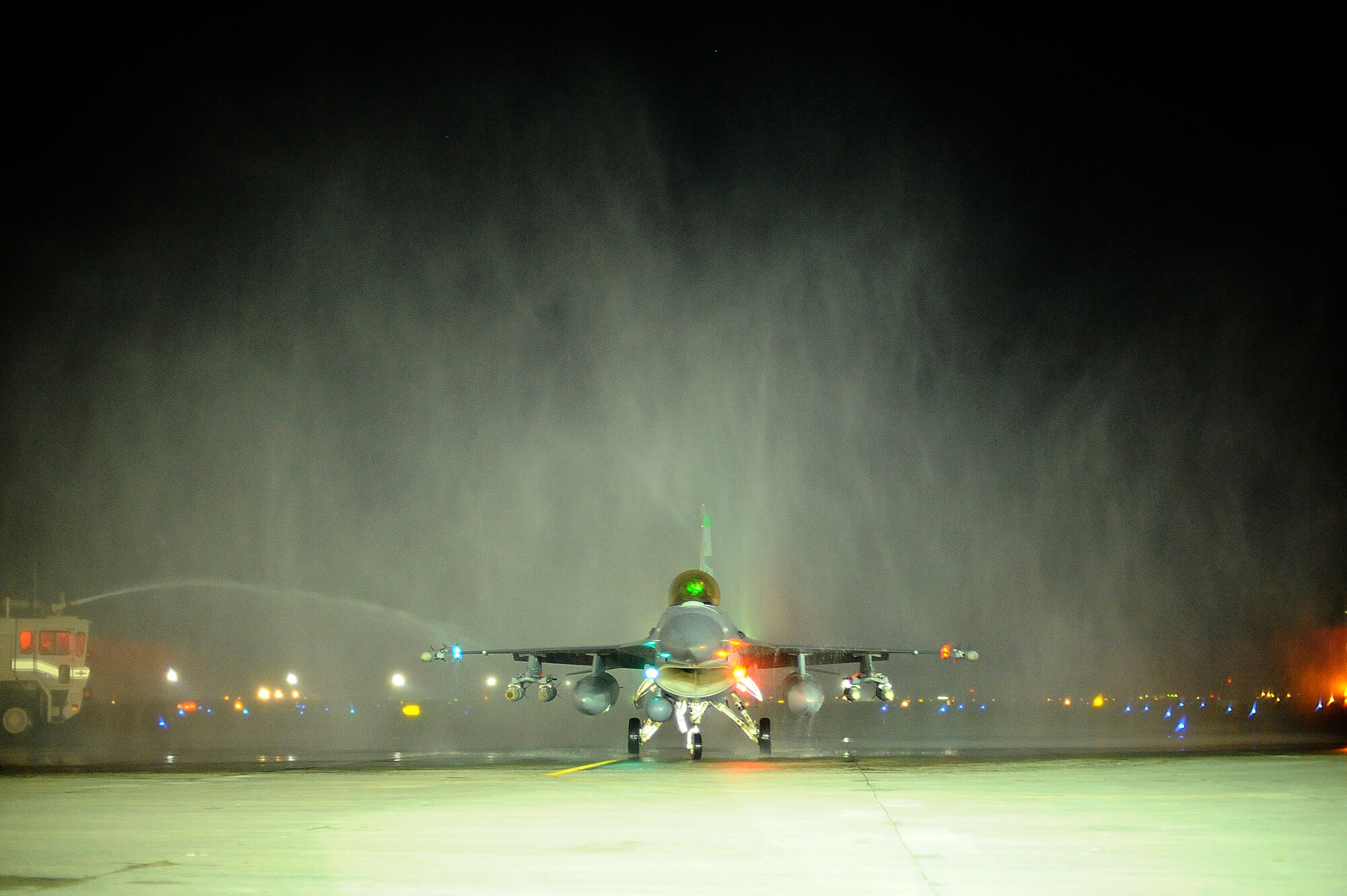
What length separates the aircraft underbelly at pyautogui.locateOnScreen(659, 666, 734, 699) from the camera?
3002cm

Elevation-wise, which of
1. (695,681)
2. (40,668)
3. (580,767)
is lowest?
(580,767)

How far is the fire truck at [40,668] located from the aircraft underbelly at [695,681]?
2446 cm

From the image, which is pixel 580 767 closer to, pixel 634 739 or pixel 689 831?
pixel 634 739

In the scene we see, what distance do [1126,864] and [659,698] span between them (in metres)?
21.2

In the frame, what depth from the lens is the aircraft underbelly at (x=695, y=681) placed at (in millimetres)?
30016

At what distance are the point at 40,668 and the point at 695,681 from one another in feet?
89.2

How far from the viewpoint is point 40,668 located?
43219 millimetres

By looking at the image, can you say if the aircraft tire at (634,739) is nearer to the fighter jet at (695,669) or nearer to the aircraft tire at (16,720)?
the fighter jet at (695,669)

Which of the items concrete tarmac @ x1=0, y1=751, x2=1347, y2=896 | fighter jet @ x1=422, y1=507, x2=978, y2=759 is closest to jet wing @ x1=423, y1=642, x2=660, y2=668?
fighter jet @ x1=422, y1=507, x2=978, y2=759

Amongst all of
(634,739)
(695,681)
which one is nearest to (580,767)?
(695,681)

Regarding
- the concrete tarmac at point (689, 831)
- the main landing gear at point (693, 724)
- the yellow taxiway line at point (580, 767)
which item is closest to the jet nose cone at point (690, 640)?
the yellow taxiway line at point (580, 767)

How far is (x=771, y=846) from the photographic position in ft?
39.4

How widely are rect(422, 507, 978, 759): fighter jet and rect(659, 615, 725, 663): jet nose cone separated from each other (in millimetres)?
21

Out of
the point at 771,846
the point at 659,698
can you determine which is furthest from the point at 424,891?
the point at 659,698
